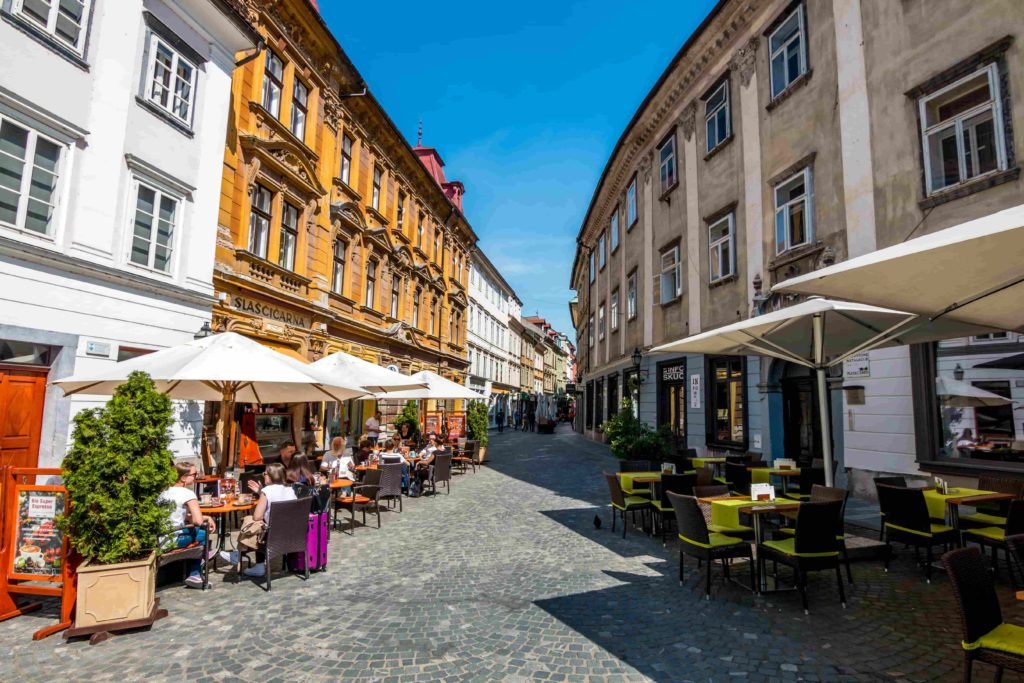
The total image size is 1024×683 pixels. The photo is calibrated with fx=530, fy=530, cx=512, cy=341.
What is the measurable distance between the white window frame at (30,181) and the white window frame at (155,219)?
113 centimetres

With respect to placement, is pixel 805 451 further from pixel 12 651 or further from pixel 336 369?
pixel 12 651

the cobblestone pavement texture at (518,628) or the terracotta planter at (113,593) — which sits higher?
the terracotta planter at (113,593)

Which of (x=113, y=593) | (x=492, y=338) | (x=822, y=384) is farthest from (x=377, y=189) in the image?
(x=492, y=338)

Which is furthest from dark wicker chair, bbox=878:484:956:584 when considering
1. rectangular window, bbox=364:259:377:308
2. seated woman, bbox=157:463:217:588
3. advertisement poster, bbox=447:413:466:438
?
rectangular window, bbox=364:259:377:308

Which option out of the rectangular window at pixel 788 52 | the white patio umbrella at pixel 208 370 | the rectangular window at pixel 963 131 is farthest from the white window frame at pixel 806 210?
the white patio umbrella at pixel 208 370

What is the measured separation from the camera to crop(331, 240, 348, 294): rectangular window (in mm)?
16891

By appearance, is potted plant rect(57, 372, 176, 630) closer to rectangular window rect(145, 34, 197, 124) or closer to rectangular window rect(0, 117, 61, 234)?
rectangular window rect(0, 117, 61, 234)

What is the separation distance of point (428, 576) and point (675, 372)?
12.0 m

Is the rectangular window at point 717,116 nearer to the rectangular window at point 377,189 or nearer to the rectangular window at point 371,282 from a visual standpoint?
the rectangular window at point 377,189

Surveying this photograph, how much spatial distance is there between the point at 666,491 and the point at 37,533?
269 inches

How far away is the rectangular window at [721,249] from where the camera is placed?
13305mm

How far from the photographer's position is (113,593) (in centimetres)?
448

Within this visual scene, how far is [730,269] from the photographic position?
13.4 metres

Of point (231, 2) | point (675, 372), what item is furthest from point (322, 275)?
point (675, 372)
